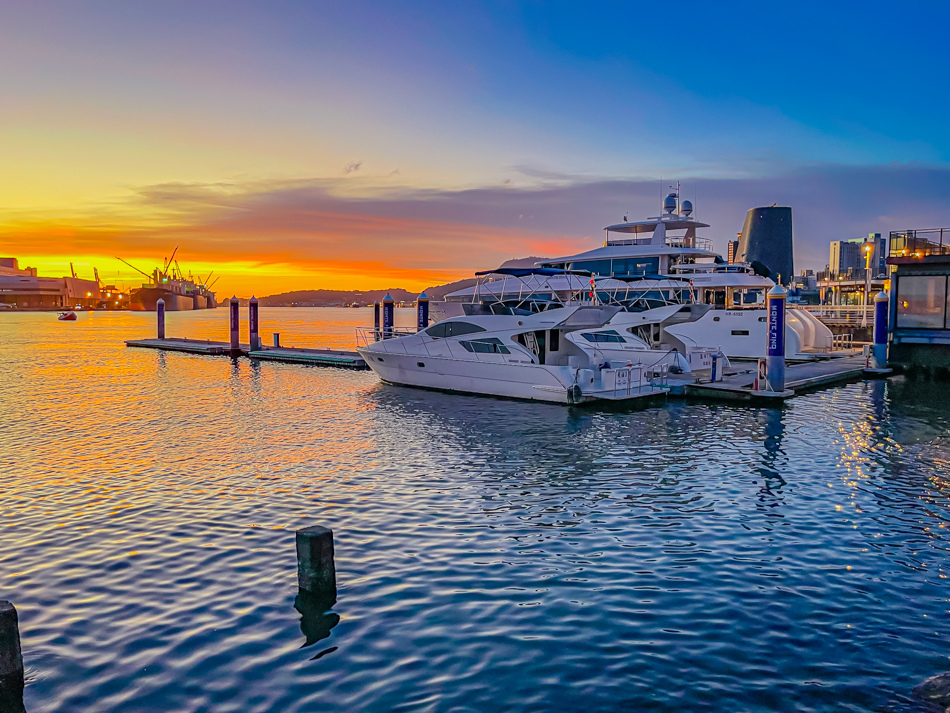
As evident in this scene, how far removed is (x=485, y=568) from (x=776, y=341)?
18.6 meters

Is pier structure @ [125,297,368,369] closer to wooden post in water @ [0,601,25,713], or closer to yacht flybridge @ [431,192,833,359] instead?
yacht flybridge @ [431,192,833,359]

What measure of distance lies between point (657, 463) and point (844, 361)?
25404mm

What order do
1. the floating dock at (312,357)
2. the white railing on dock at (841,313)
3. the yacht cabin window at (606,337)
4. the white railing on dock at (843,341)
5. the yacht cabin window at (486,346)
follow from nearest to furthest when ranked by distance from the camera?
the yacht cabin window at (486,346) → the yacht cabin window at (606,337) → the floating dock at (312,357) → the white railing on dock at (843,341) → the white railing on dock at (841,313)

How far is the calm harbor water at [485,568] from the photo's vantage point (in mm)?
6465

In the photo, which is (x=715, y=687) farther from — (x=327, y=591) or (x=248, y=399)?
(x=248, y=399)

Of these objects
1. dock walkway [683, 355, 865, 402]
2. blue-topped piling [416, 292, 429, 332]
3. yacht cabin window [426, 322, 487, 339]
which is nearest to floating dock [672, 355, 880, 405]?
dock walkway [683, 355, 865, 402]

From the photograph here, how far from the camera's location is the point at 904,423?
66.5 ft

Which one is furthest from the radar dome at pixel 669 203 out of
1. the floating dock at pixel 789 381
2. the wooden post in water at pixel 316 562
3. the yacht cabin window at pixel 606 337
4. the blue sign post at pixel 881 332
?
the wooden post in water at pixel 316 562

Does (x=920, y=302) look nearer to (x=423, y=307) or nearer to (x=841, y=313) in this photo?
(x=423, y=307)

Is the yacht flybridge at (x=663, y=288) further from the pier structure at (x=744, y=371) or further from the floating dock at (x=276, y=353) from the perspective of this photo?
the floating dock at (x=276, y=353)

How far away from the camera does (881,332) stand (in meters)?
31.8

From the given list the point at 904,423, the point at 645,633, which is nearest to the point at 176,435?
the point at 645,633

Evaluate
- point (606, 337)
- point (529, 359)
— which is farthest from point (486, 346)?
point (606, 337)

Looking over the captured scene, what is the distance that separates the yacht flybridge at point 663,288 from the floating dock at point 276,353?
6.08m
